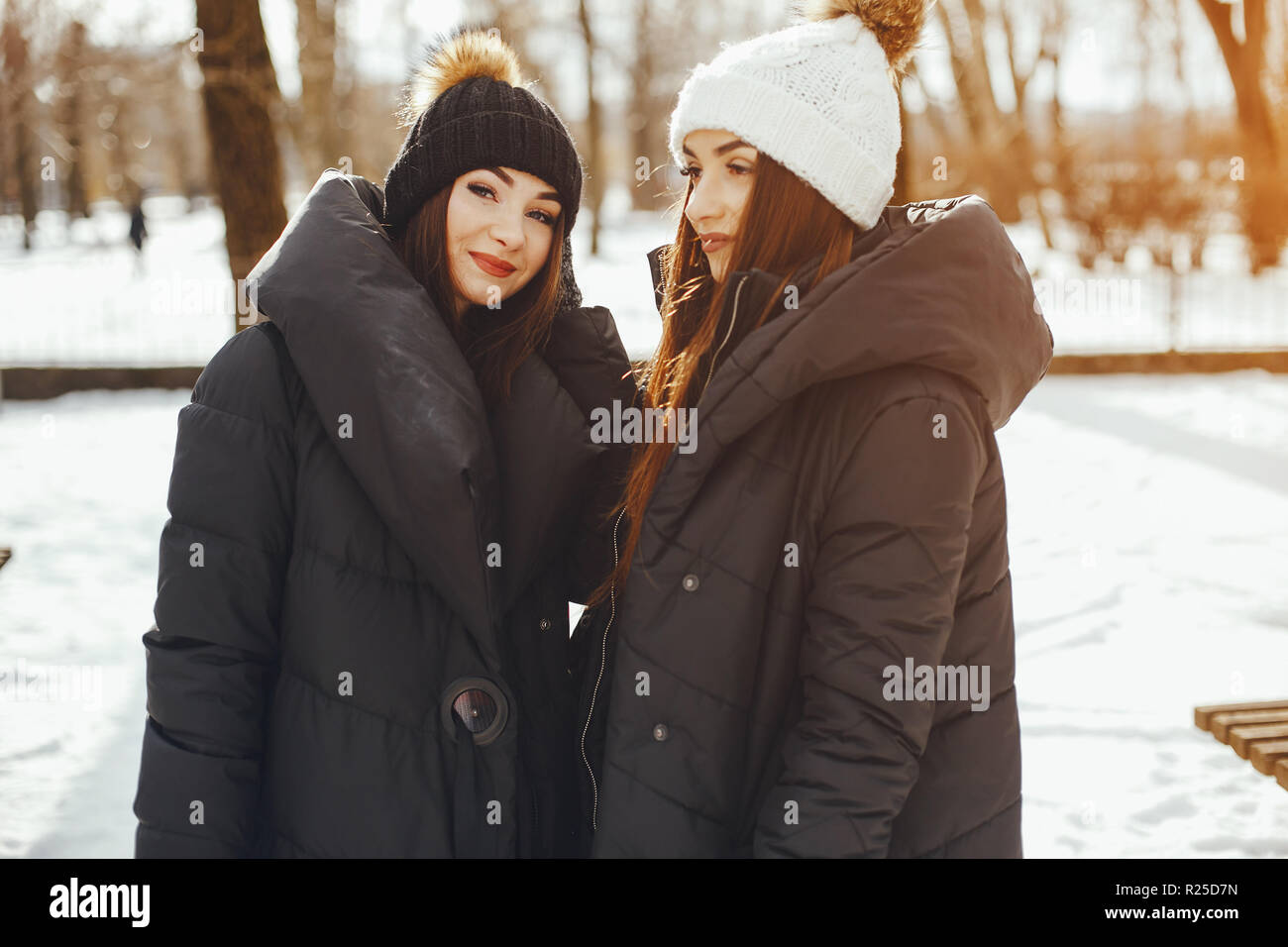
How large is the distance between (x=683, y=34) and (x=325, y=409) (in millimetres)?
51420

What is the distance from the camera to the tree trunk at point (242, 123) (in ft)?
22.2

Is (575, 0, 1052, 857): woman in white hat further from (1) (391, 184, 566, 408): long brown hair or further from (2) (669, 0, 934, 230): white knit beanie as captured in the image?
(1) (391, 184, 566, 408): long brown hair

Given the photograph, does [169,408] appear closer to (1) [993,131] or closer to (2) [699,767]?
(2) [699,767]

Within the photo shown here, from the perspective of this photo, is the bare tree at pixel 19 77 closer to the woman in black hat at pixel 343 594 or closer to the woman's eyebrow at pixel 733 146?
the woman in black hat at pixel 343 594

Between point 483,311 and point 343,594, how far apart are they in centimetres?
Result: 71

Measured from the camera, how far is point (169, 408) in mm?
9242

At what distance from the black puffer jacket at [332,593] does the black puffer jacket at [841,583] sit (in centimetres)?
28

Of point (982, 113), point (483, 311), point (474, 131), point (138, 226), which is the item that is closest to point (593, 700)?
point (483, 311)

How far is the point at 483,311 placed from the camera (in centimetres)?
227

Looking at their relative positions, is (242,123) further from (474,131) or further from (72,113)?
(72,113)

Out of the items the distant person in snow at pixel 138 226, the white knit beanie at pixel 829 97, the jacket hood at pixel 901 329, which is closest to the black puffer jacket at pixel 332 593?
the jacket hood at pixel 901 329

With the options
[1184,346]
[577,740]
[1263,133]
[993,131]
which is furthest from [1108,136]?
[577,740]

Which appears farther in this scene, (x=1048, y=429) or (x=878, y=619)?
(x=1048, y=429)

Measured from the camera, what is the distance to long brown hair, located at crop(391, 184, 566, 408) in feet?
7.07
